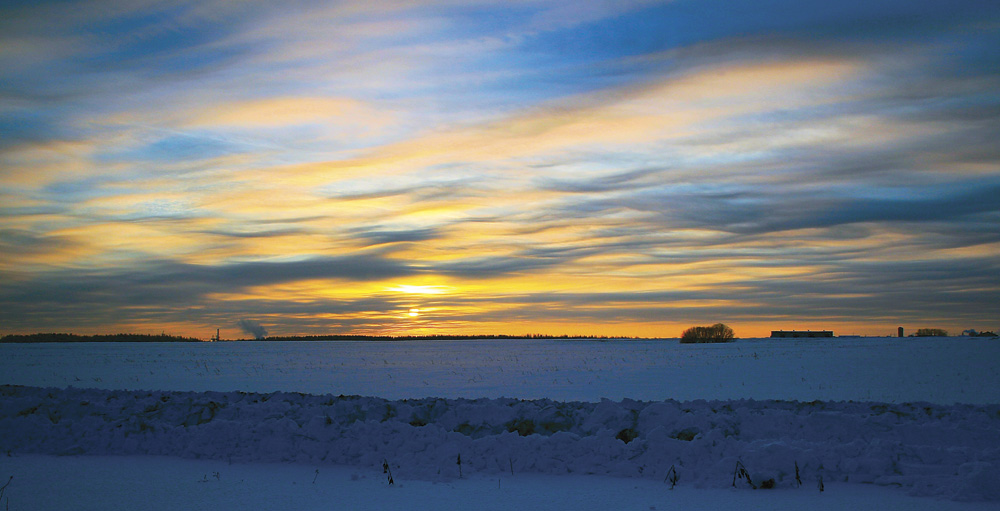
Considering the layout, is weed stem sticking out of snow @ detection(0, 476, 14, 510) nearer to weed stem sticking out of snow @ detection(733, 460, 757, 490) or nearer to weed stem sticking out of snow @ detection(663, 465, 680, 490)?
weed stem sticking out of snow @ detection(663, 465, 680, 490)

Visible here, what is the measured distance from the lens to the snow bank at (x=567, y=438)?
23.6 feet

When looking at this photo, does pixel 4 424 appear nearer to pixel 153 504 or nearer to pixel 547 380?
pixel 153 504

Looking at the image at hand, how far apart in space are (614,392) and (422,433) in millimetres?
9850

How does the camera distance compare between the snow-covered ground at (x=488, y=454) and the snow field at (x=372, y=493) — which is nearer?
the snow field at (x=372, y=493)

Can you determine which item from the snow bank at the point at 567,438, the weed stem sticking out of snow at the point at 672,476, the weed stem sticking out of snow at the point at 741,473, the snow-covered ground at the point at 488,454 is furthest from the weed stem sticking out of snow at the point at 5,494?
the weed stem sticking out of snow at the point at 741,473

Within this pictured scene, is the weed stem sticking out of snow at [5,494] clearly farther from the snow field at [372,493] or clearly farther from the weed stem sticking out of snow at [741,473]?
the weed stem sticking out of snow at [741,473]

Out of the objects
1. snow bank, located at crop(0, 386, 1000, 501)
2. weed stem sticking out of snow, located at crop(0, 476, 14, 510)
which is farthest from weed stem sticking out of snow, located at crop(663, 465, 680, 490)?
weed stem sticking out of snow, located at crop(0, 476, 14, 510)

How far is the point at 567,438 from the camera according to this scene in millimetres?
8164

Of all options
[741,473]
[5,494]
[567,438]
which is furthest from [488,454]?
[5,494]

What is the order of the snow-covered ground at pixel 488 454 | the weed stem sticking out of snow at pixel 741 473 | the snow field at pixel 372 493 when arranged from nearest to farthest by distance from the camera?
the snow field at pixel 372 493 → the snow-covered ground at pixel 488 454 → the weed stem sticking out of snow at pixel 741 473

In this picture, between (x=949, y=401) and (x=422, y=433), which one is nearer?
(x=422, y=433)

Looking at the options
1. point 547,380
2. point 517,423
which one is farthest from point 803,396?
point 517,423

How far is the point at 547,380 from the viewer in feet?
72.8

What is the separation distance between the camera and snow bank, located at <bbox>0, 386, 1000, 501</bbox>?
720 centimetres
